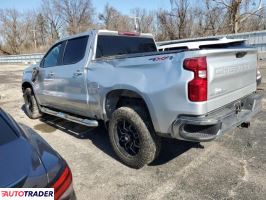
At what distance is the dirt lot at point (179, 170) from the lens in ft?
10.4

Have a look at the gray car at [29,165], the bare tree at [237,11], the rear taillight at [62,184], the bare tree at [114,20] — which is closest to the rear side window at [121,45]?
the gray car at [29,165]

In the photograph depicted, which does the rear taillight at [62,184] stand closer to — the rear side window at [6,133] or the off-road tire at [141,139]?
the rear side window at [6,133]

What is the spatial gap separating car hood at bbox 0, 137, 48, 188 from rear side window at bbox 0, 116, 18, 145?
53 mm

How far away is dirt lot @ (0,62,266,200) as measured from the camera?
3.17 meters

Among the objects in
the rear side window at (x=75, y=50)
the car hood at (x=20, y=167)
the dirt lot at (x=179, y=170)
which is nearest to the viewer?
the car hood at (x=20, y=167)

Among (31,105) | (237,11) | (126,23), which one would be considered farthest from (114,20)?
(31,105)

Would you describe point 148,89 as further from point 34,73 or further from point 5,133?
point 34,73

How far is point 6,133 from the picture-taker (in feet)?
7.52

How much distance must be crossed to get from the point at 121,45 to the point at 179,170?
2.42 metres

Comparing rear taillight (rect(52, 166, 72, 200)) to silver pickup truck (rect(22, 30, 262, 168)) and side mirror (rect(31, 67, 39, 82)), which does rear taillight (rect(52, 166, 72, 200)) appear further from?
side mirror (rect(31, 67, 39, 82))

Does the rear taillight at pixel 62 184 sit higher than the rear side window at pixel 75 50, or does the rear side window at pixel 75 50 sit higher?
the rear side window at pixel 75 50

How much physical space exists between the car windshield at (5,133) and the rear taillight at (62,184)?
22.4 inches

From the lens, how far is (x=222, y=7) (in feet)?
98.8

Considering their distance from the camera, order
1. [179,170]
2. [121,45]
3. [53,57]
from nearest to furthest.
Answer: [179,170] → [121,45] → [53,57]
